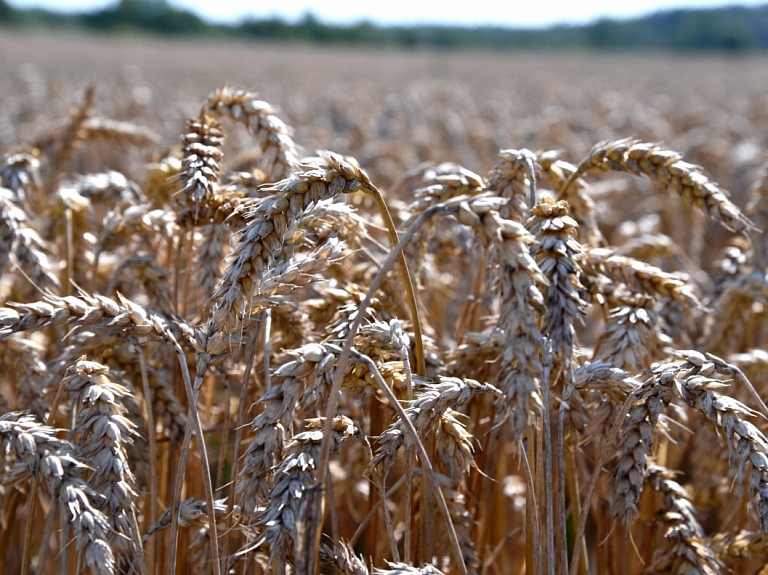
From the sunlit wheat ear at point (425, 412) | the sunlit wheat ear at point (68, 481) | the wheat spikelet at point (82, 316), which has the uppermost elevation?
the wheat spikelet at point (82, 316)

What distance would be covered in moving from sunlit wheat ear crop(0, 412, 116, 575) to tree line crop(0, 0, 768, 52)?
61.4 metres

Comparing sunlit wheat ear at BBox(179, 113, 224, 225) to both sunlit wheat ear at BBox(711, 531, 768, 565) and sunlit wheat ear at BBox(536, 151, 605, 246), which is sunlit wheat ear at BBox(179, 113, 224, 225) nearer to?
sunlit wheat ear at BBox(536, 151, 605, 246)

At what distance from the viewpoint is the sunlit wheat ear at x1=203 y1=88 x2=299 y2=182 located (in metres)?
1.87

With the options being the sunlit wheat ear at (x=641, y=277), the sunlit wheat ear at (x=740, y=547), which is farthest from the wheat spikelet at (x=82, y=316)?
the sunlit wheat ear at (x=740, y=547)

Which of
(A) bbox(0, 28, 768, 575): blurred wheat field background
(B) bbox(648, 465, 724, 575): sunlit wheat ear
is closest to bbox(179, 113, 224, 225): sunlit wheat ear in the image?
(A) bbox(0, 28, 768, 575): blurred wheat field background

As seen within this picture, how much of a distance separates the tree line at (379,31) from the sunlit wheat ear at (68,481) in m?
61.4

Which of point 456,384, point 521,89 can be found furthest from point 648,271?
point 521,89

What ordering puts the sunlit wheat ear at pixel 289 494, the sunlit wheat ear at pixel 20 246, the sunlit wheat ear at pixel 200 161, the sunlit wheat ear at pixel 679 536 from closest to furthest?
the sunlit wheat ear at pixel 289 494
the sunlit wheat ear at pixel 200 161
the sunlit wheat ear at pixel 679 536
the sunlit wheat ear at pixel 20 246

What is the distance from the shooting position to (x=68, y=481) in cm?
132

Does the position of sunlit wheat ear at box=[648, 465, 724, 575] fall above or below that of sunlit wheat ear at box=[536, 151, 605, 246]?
below

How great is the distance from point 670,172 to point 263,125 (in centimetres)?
97

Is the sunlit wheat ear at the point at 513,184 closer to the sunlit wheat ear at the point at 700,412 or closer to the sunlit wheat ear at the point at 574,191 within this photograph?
the sunlit wheat ear at the point at 574,191

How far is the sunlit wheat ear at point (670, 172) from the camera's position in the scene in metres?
1.66

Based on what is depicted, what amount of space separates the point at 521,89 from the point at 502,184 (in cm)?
1688
